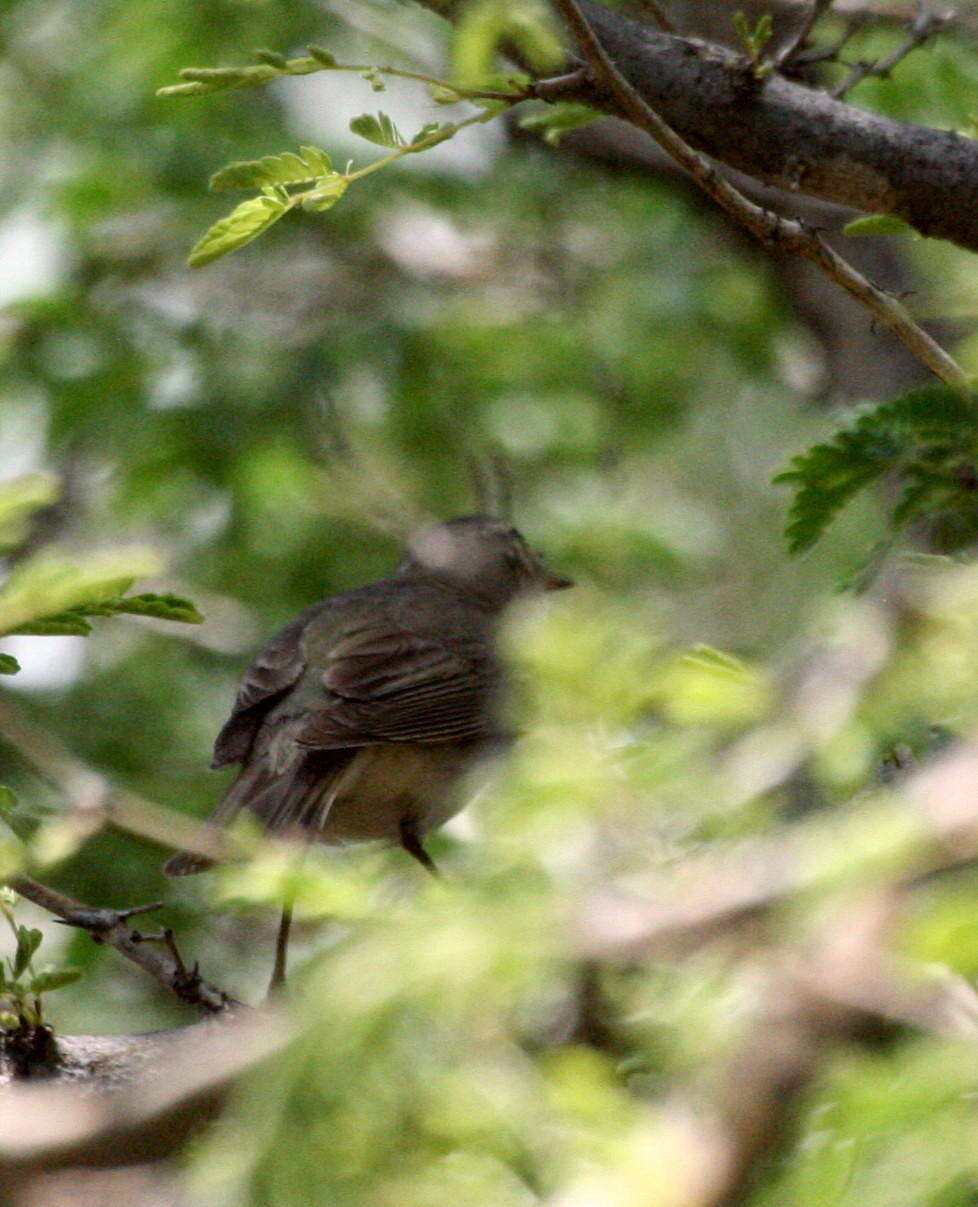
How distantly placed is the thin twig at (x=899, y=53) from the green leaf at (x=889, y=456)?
0.85 meters

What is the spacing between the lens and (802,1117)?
4.10ft

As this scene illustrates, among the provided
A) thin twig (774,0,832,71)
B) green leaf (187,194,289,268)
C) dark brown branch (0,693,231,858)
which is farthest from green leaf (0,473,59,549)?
thin twig (774,0,832,71)

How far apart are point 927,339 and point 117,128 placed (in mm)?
5140

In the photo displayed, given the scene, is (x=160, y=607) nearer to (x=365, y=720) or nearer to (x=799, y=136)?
(x=799, y=136)

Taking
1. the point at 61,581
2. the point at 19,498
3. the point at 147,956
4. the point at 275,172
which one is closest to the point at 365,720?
the point at 147,956

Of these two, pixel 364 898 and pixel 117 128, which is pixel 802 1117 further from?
pixel 117 128

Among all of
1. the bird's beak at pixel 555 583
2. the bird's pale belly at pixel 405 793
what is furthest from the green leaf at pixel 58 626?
the bird's beak at pixel 555 583

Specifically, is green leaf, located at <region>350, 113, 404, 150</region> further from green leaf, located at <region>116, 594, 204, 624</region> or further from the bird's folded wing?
the bird's folded wing

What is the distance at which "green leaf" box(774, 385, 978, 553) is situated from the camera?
2.71m

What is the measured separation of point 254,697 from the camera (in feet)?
17.5

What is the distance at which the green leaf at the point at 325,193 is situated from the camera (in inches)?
105

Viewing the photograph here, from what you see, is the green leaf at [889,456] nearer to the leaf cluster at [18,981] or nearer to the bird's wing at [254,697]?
the leaf cluster at [18,981]

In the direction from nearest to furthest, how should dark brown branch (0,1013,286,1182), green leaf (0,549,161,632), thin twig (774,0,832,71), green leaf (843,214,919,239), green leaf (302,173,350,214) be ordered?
1. dark brown branch (0,1013,286,1182)
2. green leaf (0,549,161,632)
3. green leaf (302,173,350,214)
4. green leaf (843,214,919,239)
5. thin twig (774,0,832,71)

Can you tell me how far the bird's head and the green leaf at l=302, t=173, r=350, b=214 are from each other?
3.84m
